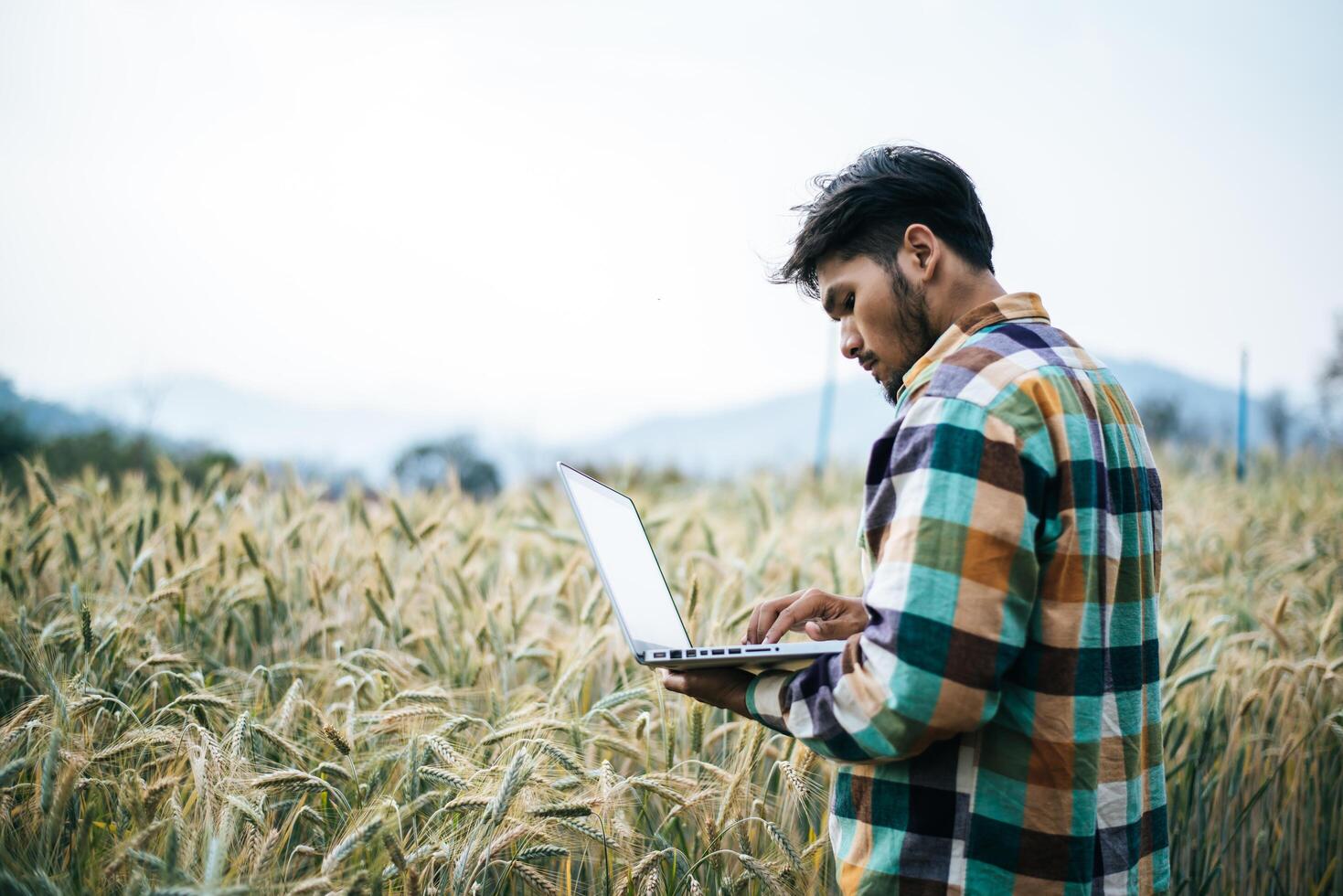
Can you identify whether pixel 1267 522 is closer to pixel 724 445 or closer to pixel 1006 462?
pixel 1006 462

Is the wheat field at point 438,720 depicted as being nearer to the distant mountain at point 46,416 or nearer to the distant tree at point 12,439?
the distant mountain at point 46,416

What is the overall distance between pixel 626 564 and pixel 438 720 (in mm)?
807

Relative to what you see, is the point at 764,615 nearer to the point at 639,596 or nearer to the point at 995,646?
the point at 639,596

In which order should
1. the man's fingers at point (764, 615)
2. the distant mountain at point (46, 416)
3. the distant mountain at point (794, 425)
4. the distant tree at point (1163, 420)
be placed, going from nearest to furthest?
1. the man's fingers at point (764, 615)
2. the distant mountain at point (46, 416)
3. the distant mountain at point (794, 425)
4. the distant tree at point (1163, 420)

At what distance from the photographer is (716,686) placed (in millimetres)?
1296

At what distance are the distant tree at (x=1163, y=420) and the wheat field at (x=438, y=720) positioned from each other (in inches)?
531

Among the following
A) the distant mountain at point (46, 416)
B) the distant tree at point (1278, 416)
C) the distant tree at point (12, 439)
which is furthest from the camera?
the distant tree at point (1278, 416)

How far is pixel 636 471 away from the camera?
9438mm

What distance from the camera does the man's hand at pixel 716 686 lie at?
1.27 meters

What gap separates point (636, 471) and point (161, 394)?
463 cm

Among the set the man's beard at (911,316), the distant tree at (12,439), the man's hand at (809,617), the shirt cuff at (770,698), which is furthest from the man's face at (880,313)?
the distant tree at (12,439)

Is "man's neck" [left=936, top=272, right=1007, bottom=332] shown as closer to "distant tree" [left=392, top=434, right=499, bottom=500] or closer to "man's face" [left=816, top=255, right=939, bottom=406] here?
"man's face" [left=816, top=255, right=939, bottom=406]

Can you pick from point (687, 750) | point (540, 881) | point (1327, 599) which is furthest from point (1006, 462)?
point (1327, 599)

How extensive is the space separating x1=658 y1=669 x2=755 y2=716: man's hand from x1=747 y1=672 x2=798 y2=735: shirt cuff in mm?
15
